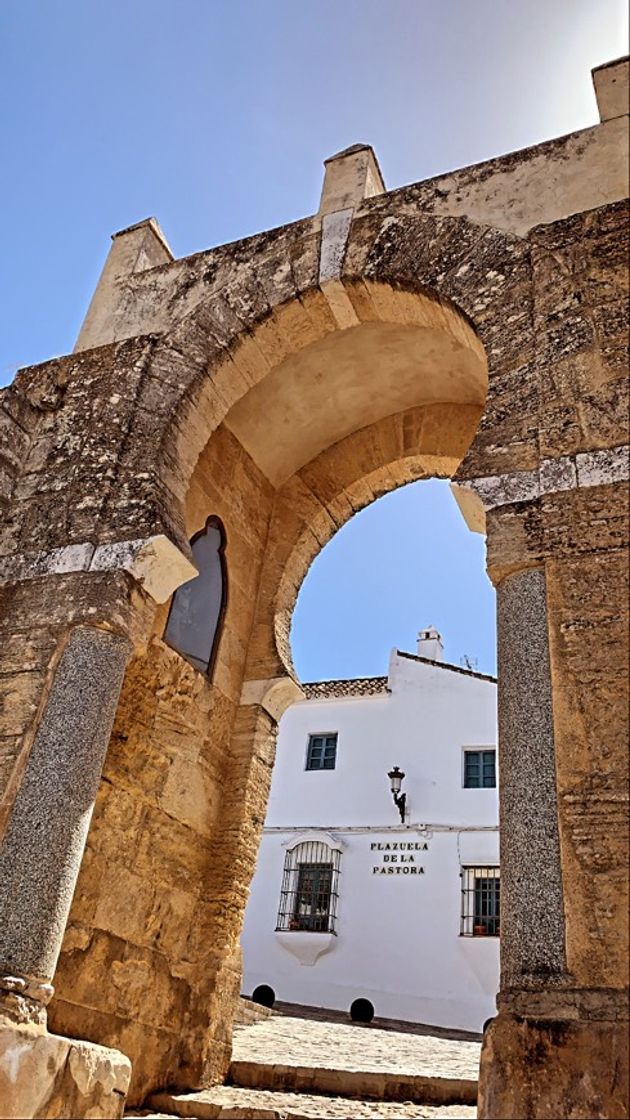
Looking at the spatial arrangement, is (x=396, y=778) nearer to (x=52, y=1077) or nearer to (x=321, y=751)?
(x=321, y=751)

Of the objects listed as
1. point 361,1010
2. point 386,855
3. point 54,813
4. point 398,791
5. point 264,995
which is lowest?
point 54,813

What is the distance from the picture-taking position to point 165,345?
6.70 meters

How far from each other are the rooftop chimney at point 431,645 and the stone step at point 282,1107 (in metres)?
18.7

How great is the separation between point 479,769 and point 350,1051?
40.5ft

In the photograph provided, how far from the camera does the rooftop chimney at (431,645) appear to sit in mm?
24250

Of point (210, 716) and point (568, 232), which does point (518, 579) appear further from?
point (210, 716)

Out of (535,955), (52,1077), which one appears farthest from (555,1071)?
(52,1077)

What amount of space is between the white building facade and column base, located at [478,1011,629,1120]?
15.1 metres

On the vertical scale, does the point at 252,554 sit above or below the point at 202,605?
above

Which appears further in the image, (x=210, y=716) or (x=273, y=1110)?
(x=210, y=716)

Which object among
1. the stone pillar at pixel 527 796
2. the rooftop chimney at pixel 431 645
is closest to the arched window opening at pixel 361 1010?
the rooftop chimney at pixel 431 645

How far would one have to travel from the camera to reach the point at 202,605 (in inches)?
282

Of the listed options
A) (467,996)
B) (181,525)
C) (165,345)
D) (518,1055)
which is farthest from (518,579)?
(467,996)

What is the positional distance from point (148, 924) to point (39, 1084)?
1902 millimetres
